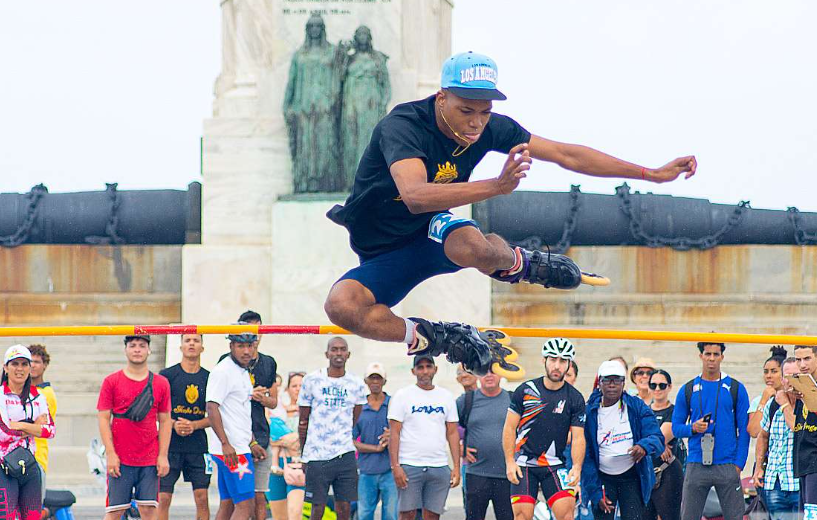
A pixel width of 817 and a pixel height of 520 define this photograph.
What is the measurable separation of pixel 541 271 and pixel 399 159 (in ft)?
5.45

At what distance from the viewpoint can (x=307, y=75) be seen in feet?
60.2

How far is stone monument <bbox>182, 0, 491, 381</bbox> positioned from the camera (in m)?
18.4

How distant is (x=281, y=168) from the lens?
19.0 meters

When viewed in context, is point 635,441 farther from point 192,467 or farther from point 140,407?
point 140,407

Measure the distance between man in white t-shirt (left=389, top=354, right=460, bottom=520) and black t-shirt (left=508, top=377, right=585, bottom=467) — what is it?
36.6 inches

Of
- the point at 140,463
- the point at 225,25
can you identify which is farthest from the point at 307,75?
the point at 140,463

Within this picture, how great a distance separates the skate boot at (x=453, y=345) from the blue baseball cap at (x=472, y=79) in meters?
1.61

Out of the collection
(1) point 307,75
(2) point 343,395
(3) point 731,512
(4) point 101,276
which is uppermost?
(1) point 307,75

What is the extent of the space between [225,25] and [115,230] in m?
3.23

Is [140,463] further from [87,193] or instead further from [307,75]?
[87,193]

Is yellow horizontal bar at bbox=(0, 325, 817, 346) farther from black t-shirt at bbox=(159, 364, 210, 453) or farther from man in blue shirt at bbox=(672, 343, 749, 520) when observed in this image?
black t-shirt at bbox=(159, 364, 210, 453)

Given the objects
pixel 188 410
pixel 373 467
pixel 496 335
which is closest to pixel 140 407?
pixel 188 410

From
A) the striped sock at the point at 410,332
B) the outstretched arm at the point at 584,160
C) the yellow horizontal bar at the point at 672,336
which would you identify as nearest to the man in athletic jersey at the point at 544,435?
the yellow horizontal bar at the point at 672,336

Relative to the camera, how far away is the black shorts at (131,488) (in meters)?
11.6
